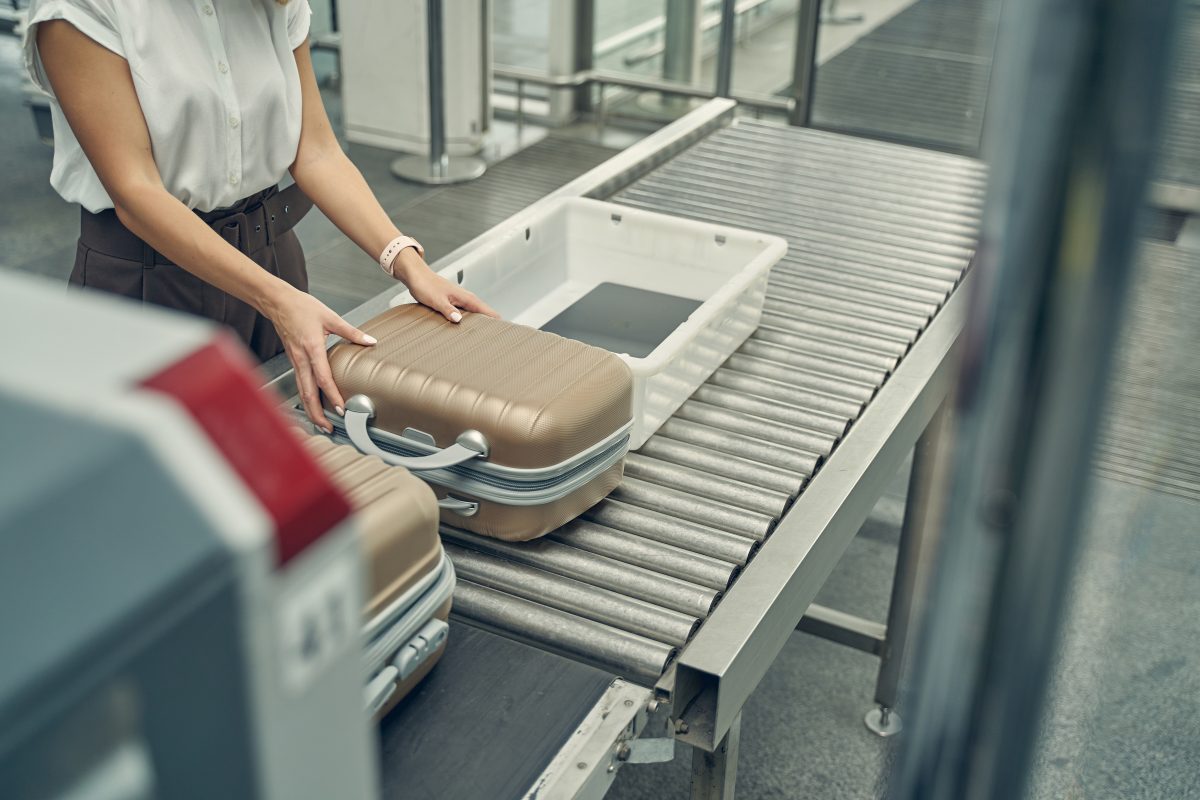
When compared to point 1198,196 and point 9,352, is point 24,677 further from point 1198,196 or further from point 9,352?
point 1198,196

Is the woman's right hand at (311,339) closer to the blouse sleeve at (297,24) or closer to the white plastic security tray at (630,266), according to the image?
the white plastic security tray at (630,266)

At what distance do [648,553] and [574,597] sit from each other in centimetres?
10

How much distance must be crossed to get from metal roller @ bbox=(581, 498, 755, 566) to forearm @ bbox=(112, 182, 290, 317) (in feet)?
1.34

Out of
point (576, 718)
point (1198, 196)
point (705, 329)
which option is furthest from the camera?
point (705, 329)

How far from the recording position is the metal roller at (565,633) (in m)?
1.01

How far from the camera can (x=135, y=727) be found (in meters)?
Result: 0.24

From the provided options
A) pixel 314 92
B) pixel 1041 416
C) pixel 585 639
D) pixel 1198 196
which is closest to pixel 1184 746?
pixel 1198 196

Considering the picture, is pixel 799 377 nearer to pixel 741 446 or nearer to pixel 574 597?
pixel 741 446

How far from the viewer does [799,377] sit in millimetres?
1550

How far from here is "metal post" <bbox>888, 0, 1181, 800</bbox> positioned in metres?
0.19

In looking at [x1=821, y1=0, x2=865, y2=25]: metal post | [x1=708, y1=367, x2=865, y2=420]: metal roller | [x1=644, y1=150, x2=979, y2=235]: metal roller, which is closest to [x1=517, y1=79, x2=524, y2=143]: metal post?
[x1=821, y1=0, x2=865, y2=25]: metal post

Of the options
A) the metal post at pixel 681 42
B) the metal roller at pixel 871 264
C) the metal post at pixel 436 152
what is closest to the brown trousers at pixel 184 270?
the metal roller at pixel 871 264

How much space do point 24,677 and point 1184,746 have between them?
2.40m

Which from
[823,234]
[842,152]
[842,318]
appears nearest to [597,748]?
[842,318]
